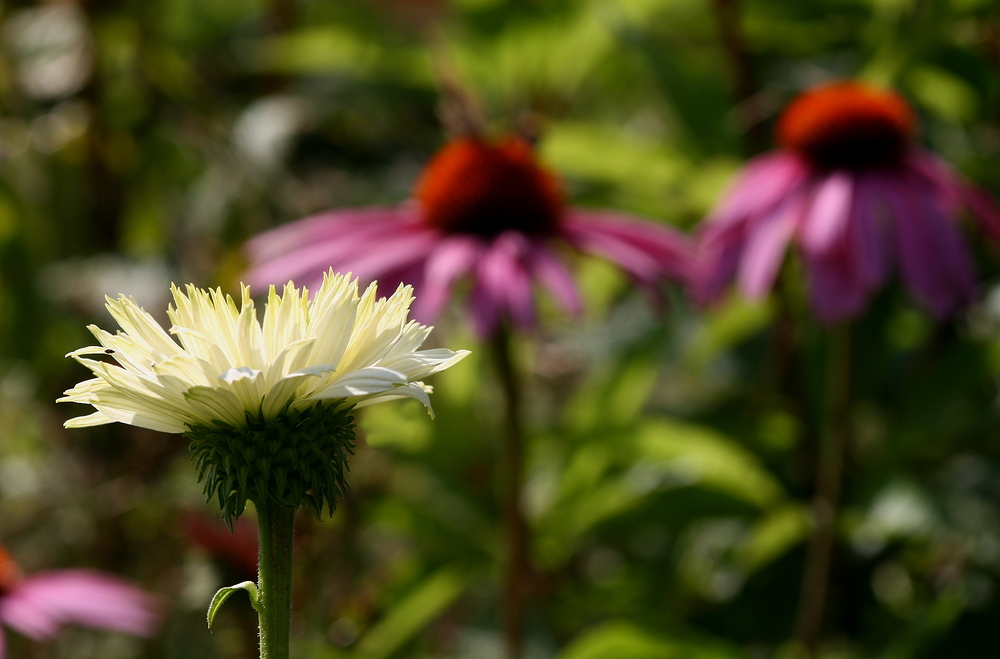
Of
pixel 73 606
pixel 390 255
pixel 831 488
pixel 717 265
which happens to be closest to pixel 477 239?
pixel 390 255

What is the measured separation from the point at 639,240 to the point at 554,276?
0.14 metres

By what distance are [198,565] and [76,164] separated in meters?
0.75

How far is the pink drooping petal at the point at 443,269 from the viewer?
0.67 metres

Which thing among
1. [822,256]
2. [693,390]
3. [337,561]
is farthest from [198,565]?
[693,390]

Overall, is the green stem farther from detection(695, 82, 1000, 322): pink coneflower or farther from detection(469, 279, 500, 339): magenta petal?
detection(695, 82, 1000, 322): pink coneflower

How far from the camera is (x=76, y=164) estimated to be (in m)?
1.39

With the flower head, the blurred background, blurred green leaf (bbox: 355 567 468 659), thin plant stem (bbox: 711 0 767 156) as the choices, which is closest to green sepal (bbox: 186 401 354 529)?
the flower head

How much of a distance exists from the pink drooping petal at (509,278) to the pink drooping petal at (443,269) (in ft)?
0.04

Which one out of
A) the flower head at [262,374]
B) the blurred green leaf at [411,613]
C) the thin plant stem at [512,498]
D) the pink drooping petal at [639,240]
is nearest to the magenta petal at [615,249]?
the pink drooping petal at [639,240]

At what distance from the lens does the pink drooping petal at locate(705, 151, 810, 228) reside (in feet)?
2.67

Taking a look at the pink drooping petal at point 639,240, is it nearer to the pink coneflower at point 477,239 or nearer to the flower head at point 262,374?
the pink coneflower at point 477,239

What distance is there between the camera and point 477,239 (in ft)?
2.61

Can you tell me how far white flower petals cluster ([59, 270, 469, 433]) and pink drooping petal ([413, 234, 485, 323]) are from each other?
1.23 feet

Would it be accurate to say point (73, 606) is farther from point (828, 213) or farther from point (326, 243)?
point (828, 213)
